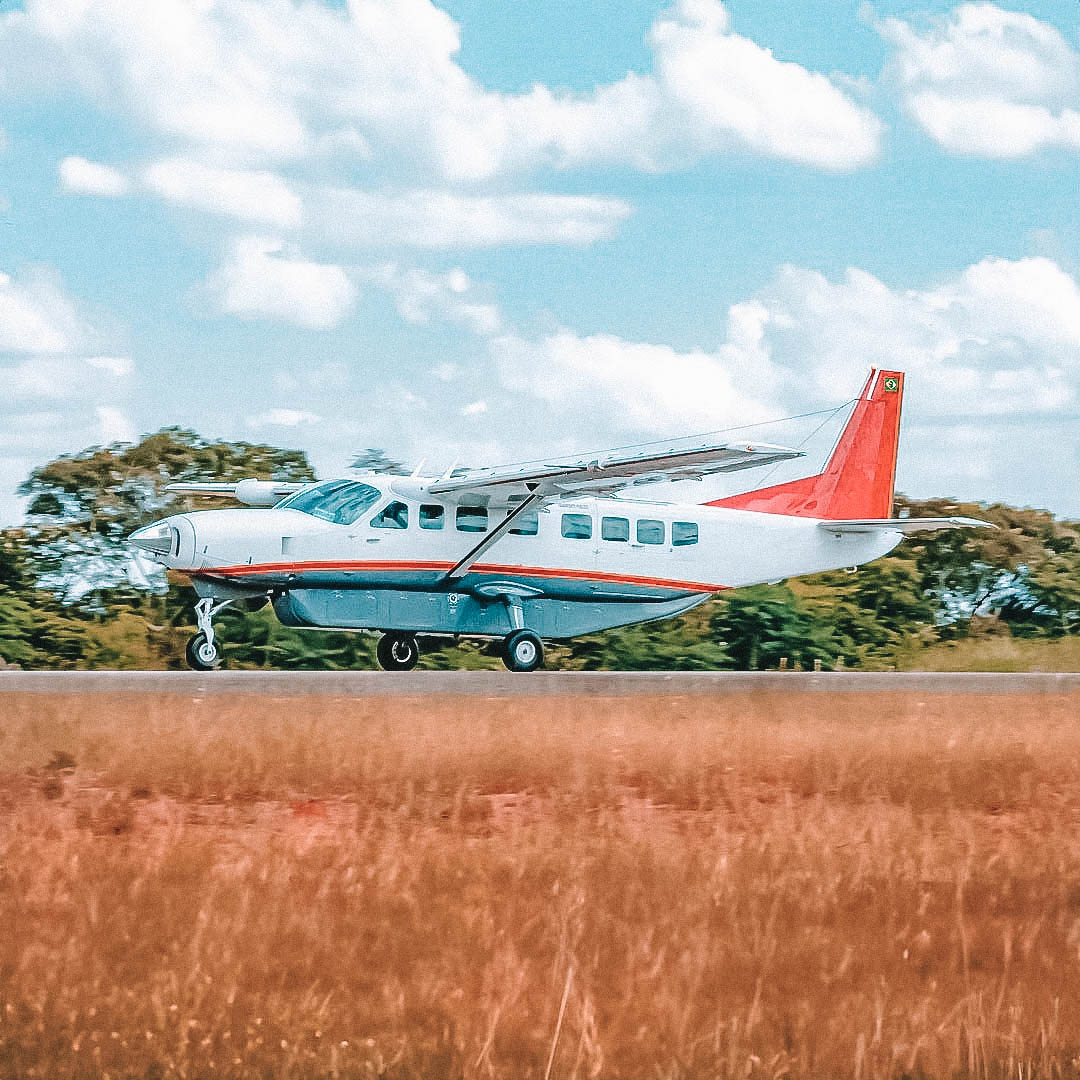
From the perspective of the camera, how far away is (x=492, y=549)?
80.4 ft

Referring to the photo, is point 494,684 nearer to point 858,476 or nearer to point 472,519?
point 472,519

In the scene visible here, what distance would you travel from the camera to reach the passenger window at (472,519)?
79.6 feet

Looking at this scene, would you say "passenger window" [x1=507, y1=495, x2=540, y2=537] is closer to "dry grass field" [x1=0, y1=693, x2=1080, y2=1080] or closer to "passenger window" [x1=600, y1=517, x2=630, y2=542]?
"passenger window" [x1=600, y1=517, x2=630, y2=542]

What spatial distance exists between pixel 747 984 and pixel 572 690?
13019 mm

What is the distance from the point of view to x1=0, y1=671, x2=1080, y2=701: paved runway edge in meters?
17.8

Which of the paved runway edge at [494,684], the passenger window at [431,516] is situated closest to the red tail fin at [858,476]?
the passenger window at [431,516]

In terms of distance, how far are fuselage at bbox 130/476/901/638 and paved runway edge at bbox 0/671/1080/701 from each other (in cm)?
376

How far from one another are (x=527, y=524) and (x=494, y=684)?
6.39m

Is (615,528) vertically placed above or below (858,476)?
below

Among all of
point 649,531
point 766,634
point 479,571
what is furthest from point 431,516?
point 766,634

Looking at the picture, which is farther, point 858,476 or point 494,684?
point 858,476

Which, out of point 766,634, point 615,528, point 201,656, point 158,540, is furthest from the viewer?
point 766,634

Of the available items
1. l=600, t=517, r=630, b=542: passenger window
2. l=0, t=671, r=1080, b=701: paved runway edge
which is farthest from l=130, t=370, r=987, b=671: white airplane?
l=0, t=671, r=1080, b=701: paved runway edge

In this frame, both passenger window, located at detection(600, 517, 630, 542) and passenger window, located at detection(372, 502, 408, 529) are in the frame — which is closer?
passenger window, located at detection(372, 502, 408, 529)
